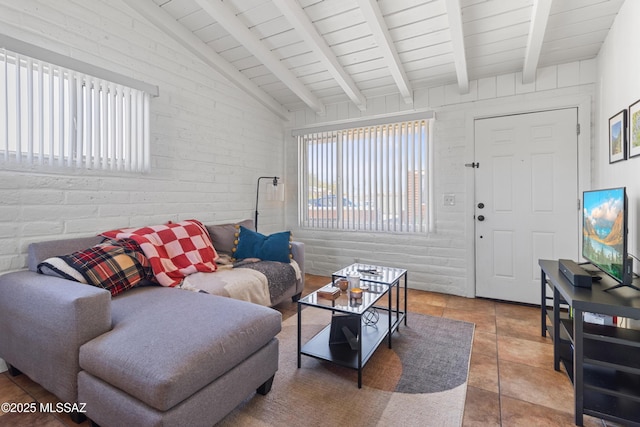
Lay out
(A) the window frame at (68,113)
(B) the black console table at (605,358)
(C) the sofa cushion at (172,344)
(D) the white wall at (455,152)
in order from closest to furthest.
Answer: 1. (C) the sofa cushion at (172,344)
2. (B) the black console table at (605,358)
3. (A) the window frame at (68,113)
4. (D) the white wall at (455,152)

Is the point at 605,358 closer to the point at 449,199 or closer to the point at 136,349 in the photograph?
the point at 449,199

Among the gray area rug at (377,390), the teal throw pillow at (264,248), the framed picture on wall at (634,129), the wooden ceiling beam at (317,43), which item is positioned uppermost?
the wooden ceiling beam at (317,43)

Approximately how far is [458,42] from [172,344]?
2.89 m

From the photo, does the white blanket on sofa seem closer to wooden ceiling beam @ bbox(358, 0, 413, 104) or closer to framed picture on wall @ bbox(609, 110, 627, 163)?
wooden ceiling beam @ bbox(358, 0, 413, 104)

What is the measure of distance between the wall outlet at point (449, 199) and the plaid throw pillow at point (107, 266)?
2.95 metres

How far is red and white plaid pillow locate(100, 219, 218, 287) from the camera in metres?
2.20

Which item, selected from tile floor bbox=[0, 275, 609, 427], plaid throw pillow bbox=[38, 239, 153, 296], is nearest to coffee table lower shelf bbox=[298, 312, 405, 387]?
tile floor bbox=[0, 275, 609, 427]

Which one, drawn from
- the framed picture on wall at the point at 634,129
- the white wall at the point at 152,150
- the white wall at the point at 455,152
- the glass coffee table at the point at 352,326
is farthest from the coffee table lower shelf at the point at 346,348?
the framed picture on wall at the point at 634,129

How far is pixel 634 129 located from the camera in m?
1.92

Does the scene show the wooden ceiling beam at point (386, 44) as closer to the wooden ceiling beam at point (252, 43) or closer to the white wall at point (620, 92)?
the wooden ceiling beam at point (252, 43)

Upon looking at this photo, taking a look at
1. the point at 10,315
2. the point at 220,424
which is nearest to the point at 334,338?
the point at 220,424

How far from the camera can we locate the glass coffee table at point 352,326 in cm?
178

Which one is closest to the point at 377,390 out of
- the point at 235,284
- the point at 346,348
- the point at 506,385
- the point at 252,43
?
the point at 346,348

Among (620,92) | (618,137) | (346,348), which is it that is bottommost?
(346,348)
